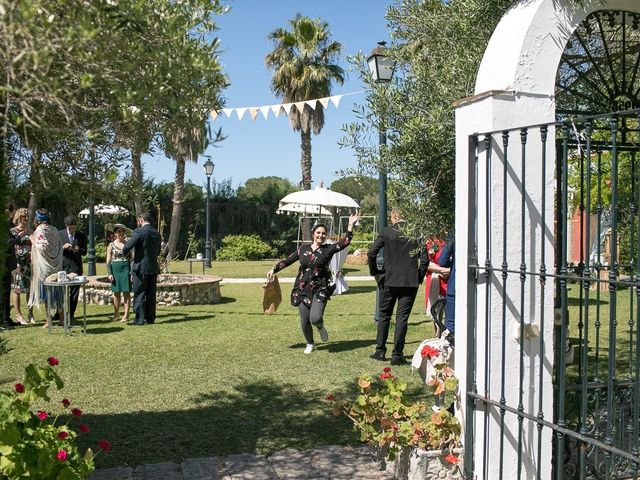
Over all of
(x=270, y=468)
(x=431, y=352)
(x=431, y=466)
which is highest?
(x=431, y=352)

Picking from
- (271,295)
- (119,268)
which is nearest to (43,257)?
(119,268)

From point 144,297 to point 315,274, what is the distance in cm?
403

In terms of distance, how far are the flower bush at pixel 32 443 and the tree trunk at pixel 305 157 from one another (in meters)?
27.1

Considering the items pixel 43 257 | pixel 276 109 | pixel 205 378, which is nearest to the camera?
pixel 205 378

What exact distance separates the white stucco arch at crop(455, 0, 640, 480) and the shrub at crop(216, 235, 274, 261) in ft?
91.6

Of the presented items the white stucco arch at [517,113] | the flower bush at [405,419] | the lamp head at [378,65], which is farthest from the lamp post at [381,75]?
the flower bush at [405,419]

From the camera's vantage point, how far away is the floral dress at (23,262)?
1084 cm

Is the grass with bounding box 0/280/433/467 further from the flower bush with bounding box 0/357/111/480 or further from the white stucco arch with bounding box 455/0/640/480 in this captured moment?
the white stucco arch with bounding box 455/0/640/480

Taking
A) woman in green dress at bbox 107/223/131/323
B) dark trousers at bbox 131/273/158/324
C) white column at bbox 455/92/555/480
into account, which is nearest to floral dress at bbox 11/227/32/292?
woman in green dress at bbox 107/223/131/323

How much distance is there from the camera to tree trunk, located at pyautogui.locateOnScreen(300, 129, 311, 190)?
30.5m

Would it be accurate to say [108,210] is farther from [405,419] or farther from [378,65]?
[378,65]

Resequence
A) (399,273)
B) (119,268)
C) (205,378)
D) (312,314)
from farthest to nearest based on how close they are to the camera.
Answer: (119,268)
(312,314)
(399,273)
(205,378)

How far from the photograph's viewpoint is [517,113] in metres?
4.10

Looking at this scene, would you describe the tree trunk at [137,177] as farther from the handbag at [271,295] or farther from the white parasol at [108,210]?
the handbag at [271,295]
